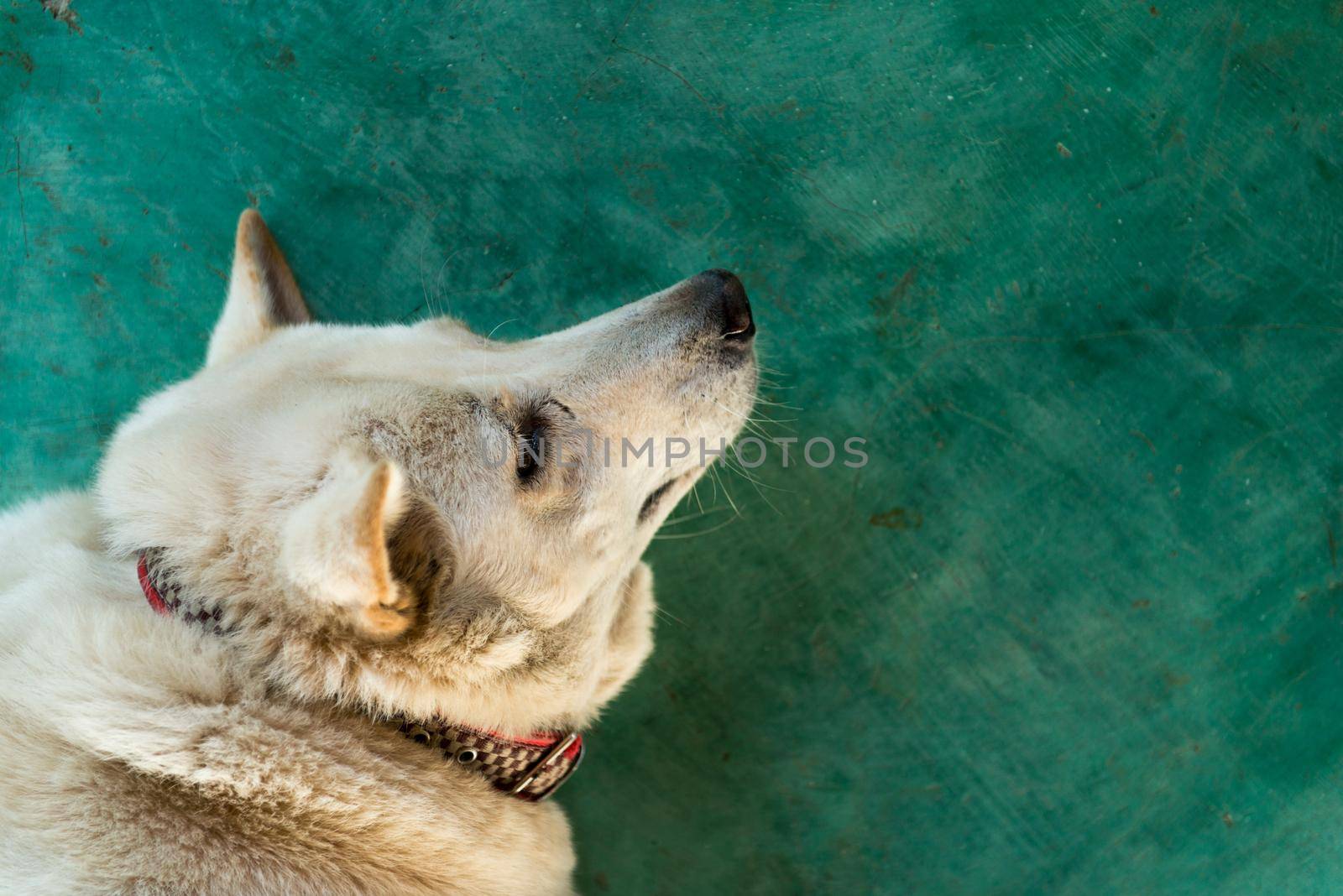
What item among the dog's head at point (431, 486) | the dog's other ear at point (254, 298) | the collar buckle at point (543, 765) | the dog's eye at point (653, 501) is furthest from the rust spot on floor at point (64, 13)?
the collar buckle at point (543, 765)

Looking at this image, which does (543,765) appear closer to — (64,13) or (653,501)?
(653,501)

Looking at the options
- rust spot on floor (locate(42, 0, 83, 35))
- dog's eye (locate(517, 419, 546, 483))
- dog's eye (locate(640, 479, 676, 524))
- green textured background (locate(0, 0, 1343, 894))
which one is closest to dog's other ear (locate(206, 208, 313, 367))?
green textured background (locate(0, 0, 1343, 894))

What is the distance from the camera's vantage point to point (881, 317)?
3.11 meters

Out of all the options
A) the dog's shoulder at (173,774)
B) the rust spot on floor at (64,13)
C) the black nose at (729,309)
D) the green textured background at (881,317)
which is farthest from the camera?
the rust spot on floor at (64,13)

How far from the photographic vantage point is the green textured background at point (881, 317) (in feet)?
9.89

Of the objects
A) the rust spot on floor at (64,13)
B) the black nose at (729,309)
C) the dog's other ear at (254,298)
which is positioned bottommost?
the rust spot on floor at (64,13)

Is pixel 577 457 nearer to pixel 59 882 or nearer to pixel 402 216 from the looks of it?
pixel 59 882

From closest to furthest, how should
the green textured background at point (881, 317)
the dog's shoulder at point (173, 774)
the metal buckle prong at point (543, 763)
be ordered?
1. the dog's shoulder at point (173, 774)
2. the metal buckle prong at point (543, 763)
3. the green textured background at point (881, 317)

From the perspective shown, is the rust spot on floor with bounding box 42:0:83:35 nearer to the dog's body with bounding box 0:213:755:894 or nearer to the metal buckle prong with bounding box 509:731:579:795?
the dog's body with bounding box 0:213:755:894

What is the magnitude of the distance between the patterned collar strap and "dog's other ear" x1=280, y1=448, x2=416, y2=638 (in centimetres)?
36

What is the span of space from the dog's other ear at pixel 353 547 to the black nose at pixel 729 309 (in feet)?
3.42

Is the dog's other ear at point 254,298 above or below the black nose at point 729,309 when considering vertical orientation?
below

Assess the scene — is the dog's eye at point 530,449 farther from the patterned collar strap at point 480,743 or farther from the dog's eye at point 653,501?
the patterned collar strap at point 480,743

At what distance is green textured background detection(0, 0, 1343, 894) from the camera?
3016mm
